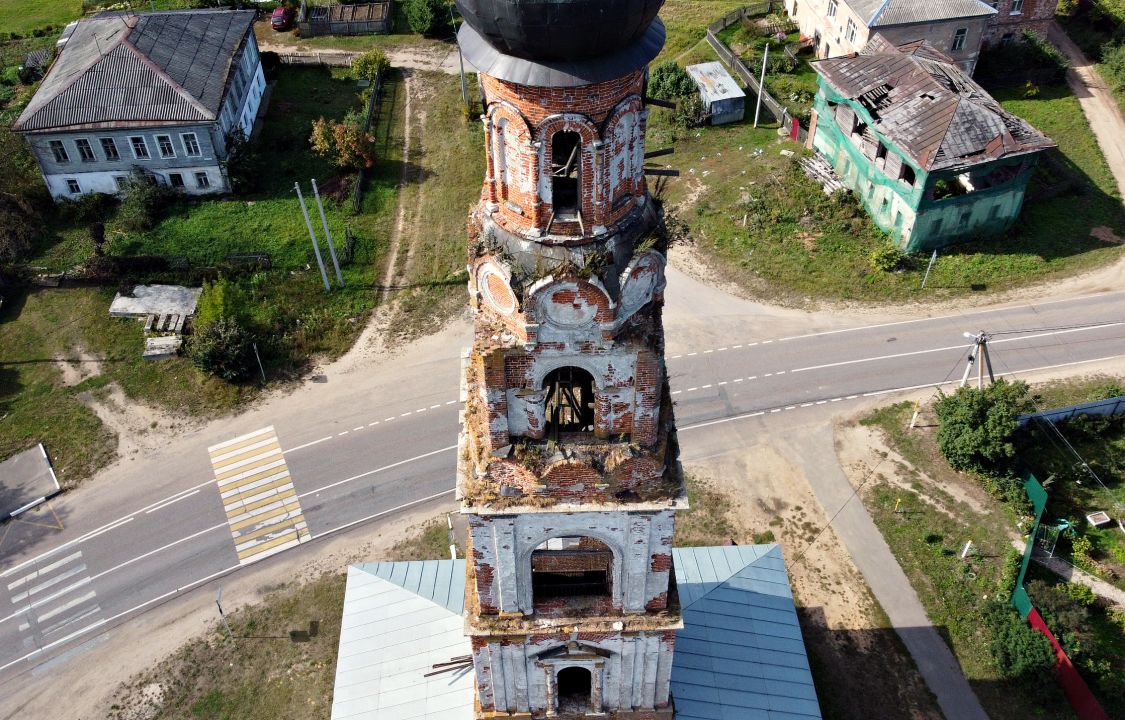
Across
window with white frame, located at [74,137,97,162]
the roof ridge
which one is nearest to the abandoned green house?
the roof ridge

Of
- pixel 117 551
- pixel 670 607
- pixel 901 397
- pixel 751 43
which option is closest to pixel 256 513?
pixel 117 551

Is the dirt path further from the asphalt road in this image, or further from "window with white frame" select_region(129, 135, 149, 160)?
"window with white frame" select_region(129, 135, 149, 160)

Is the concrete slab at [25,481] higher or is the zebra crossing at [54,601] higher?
the concrete slab at [25,481]

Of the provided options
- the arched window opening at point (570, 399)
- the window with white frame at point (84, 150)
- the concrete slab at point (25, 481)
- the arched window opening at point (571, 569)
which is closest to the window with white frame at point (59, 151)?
the window with white frame at point (84, 150)

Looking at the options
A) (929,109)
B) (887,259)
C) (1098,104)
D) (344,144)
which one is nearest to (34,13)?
(344,144)

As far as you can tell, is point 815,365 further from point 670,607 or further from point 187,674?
point 187,674

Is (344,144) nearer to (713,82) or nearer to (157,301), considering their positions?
(157,301)

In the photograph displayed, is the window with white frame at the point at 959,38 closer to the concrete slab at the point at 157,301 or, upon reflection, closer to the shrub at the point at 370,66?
the shrub at the point at 370,66
